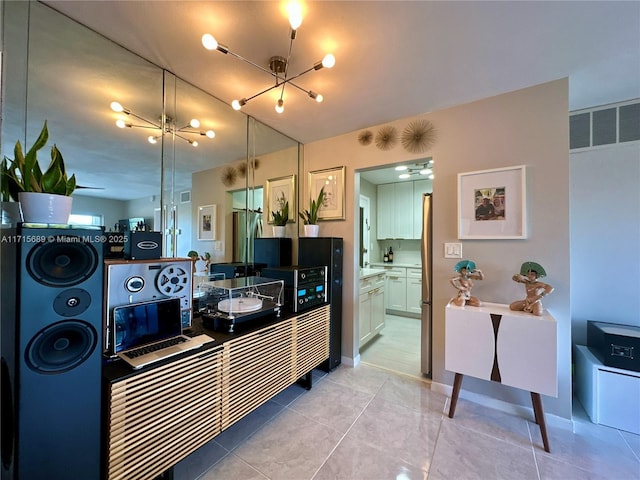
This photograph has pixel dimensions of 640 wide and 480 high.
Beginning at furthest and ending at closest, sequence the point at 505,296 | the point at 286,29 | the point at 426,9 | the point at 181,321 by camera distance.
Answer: the point at 505,296
the point at 181,321
the point at 286,29
the point at 426,9

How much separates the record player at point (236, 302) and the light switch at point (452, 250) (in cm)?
149

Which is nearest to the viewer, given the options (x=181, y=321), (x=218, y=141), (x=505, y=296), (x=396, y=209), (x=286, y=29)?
(x=286, y=29)

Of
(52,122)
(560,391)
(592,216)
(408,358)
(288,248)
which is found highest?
(52,122)

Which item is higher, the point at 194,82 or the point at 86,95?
the point at 194,82

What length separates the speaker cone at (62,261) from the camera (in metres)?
0.88

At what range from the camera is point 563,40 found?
143 cm

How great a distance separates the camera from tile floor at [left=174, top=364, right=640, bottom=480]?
1.38 metres

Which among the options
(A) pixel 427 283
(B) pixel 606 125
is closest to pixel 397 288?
(A) pixel 427 283

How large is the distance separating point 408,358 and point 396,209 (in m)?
2.83

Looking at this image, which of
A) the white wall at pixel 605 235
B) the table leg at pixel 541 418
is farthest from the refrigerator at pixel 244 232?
the white wall at pixel 605 235

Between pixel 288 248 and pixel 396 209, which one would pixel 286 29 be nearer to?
pixel 288 248

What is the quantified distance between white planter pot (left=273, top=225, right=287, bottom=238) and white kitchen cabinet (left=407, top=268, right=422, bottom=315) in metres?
2.69

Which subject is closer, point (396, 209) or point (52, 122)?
Answer: point (52, 122)

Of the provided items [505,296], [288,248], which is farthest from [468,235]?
[288,248]
